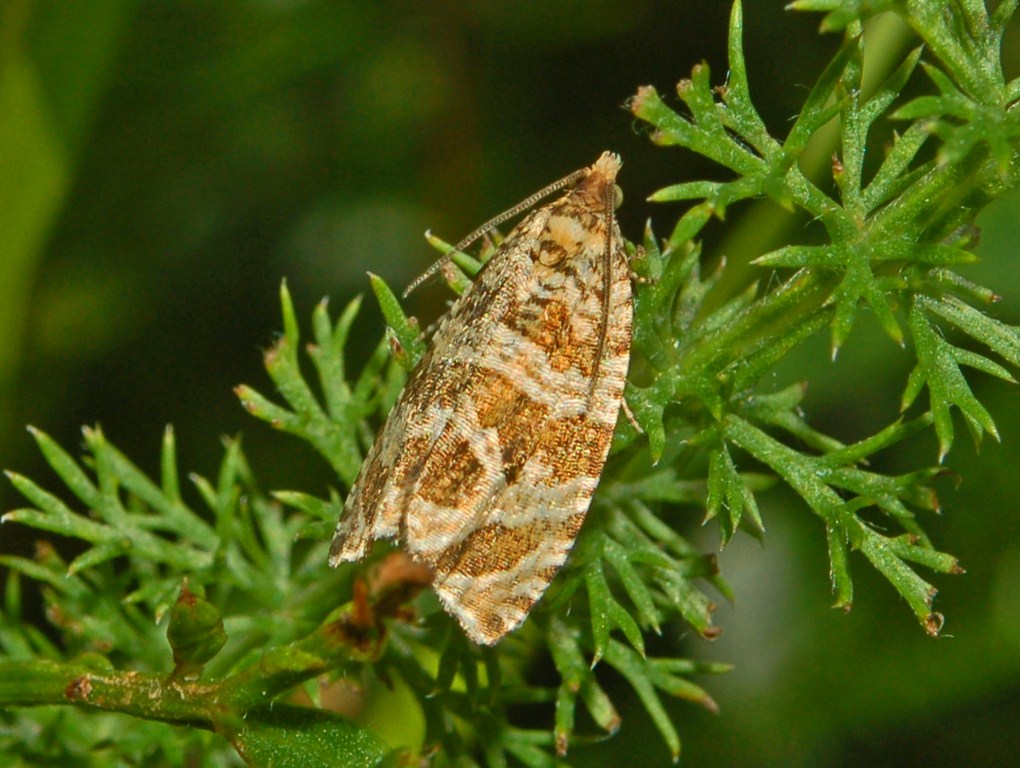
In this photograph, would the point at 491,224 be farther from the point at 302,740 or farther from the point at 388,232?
the point at 388,232

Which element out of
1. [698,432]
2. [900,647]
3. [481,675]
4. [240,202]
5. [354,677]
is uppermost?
[240,202]

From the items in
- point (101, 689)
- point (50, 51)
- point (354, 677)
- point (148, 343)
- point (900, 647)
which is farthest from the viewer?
point (148, 343)

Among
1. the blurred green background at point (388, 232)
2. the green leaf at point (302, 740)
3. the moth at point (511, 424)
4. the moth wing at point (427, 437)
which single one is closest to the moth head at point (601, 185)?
the moth at point (511, 424)

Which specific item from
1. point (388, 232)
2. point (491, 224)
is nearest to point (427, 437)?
point (491, 224)

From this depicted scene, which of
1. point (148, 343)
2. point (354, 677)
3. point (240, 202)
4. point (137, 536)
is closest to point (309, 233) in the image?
point (240, 202)

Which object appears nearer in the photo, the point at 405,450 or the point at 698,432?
the point at 698,432

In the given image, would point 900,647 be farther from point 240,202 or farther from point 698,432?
point 240,202

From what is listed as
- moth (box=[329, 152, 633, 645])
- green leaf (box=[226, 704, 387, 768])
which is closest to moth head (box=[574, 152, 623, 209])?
moth (box=[329, 152, 633, 645])
